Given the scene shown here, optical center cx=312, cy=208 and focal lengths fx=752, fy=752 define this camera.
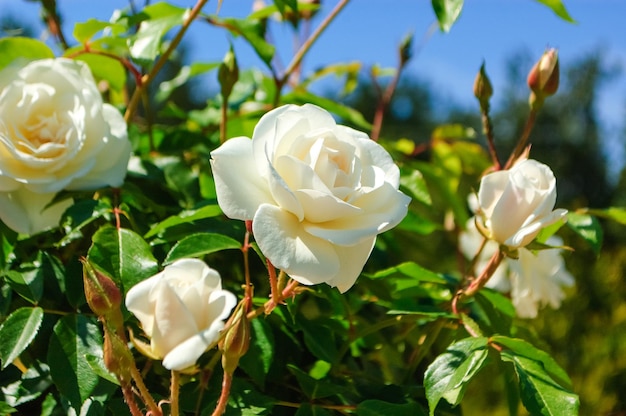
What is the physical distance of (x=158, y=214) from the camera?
29.1 inches

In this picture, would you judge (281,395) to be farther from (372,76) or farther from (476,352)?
(372,76)

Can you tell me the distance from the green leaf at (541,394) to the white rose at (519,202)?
0.10 meters

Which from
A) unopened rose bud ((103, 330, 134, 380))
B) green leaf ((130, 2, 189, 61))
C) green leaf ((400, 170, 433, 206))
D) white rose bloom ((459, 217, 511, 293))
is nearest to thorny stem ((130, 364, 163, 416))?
unopened rose bud ((103, 330, 134, 380))

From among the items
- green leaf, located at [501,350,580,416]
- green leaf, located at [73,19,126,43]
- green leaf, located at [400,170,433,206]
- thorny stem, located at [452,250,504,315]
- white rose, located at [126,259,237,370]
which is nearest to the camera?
white rose, located at [126,259,237,370]

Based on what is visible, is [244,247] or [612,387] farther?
[612,387]

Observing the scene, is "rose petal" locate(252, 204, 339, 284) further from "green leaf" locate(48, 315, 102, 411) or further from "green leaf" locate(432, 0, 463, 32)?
"green leaf" locate(432, 0, 463, 32)

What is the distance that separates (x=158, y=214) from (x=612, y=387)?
6.46ft

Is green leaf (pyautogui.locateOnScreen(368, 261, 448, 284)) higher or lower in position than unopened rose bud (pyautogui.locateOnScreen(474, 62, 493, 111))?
lower

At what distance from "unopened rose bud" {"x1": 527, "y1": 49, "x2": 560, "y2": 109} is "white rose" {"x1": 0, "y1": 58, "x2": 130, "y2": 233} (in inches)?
15.1

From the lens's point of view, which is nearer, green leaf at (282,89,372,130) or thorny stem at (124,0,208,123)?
thorny stem at (124,0,208,123)

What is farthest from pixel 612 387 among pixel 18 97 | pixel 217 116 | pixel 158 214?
pixel 18 97

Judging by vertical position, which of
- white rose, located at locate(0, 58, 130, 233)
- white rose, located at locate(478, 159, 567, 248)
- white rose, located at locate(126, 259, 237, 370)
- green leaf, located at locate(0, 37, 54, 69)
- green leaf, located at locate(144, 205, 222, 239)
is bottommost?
white rose, located at locate(478, 159, 567, 248)

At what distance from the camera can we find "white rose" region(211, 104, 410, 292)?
0.45 m

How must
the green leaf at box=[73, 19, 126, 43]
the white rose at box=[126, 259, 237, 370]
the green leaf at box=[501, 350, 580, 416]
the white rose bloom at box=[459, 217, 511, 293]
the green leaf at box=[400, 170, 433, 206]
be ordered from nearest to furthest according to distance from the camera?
the white rose at box=[126, 259, 237, 370]
the green leaf at box=[501, 350, 580, 416]
the green leaf at box=[73, 19, 126, 43]
the green leaf at box=[400, 170, 433, 206]
the white rose bloom at box=[459, 217, 511, 293]
